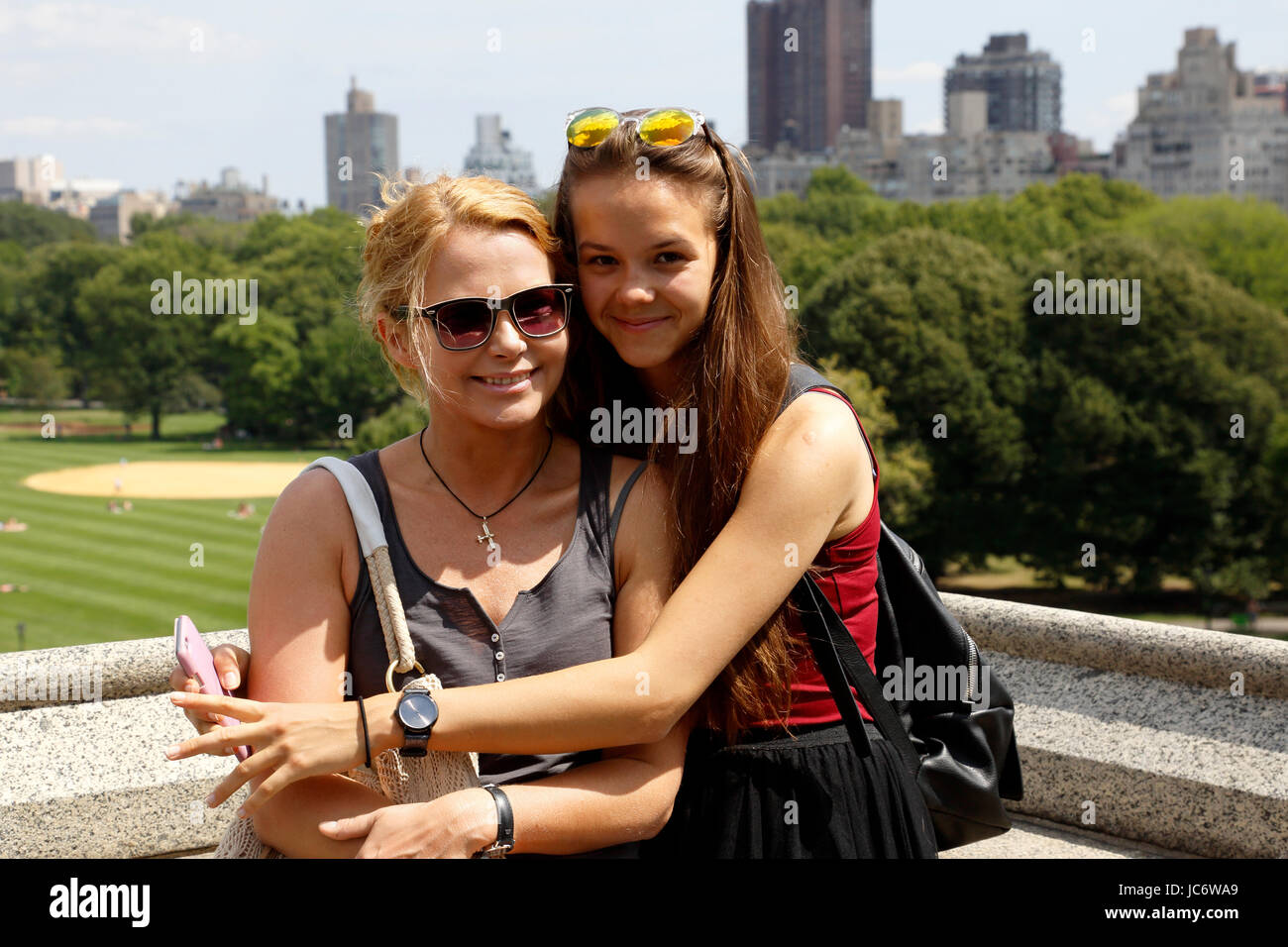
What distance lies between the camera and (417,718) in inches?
98.0

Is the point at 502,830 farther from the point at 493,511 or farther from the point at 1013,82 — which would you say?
the point at 1013,82

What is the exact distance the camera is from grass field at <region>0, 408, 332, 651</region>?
106ft

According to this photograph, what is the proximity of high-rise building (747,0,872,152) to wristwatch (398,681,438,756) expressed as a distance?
16776cm

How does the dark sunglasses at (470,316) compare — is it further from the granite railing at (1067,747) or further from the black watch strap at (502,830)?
the granite railing at (1067,747)

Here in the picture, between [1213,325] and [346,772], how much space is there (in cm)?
3319

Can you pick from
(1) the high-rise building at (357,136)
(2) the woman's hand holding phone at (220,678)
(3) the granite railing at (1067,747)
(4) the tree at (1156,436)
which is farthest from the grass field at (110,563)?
(1) the high-rise building at (357,136)

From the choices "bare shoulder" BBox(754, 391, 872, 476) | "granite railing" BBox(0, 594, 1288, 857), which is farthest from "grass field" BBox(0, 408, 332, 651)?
"bare shoulder" BBox(754, 391, 872, 476)

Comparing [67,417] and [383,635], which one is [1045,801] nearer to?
[383,635]

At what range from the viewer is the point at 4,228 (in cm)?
11875

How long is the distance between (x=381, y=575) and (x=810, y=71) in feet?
583

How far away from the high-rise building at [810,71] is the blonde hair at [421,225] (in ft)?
549

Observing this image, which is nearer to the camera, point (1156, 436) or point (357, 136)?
point (1156, 436)

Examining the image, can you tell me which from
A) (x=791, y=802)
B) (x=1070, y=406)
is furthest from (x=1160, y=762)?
(x=1070, y=406)

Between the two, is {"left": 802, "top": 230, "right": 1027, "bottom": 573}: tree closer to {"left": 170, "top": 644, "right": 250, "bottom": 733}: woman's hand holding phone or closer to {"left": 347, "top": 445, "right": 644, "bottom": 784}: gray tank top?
{"left": 347, "top": 445, "right": 644, "bottom": 784}: gray tank top
